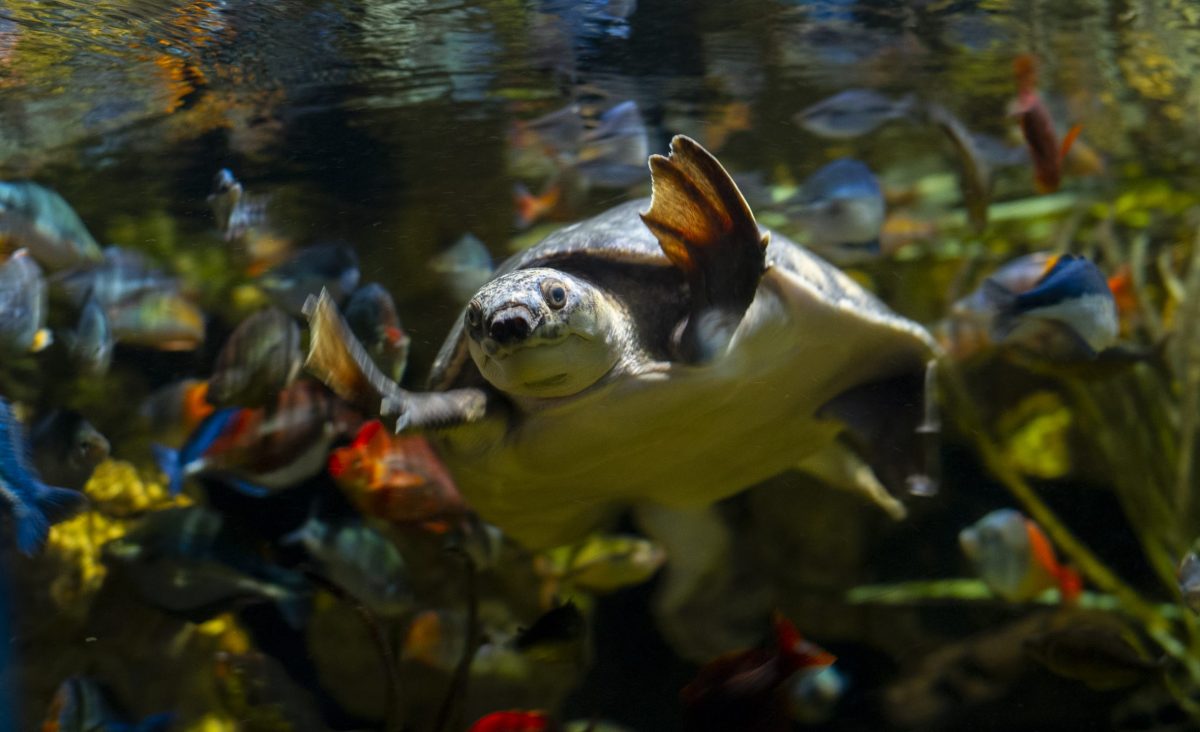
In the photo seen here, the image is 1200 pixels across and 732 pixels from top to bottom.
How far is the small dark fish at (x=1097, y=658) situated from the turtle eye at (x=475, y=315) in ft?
8.31

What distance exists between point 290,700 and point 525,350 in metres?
2.05

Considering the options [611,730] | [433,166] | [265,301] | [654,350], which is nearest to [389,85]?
[433,166]

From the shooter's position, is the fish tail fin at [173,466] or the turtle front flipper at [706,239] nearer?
the turtle front flipper at [706,239]

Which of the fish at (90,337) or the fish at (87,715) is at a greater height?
the fish at (90,337)

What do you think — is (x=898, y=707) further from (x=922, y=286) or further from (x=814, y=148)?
(x=814, y=148)

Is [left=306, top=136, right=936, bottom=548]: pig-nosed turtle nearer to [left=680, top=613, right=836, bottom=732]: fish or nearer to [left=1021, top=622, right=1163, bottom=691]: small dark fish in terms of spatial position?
[left=680, top=613, right=836, bottom=732]: fish

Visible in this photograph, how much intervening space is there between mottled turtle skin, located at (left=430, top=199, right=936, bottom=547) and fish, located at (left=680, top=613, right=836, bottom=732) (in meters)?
0.72

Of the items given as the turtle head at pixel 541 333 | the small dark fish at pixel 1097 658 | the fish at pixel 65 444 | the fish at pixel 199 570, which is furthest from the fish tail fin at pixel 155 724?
the small dark fish at pixel 1097 658

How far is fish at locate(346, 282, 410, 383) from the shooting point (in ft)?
10.9

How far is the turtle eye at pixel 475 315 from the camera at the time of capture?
7.03ft

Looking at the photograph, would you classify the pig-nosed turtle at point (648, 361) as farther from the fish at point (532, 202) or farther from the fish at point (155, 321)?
the fish at point (532, 202)

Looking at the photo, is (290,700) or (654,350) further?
(290,700)

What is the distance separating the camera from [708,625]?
3943mm

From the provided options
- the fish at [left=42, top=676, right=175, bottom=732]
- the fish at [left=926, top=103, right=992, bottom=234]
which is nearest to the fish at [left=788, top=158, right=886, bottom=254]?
the fish at [left=926, top=103, right=992, bottom=234]
